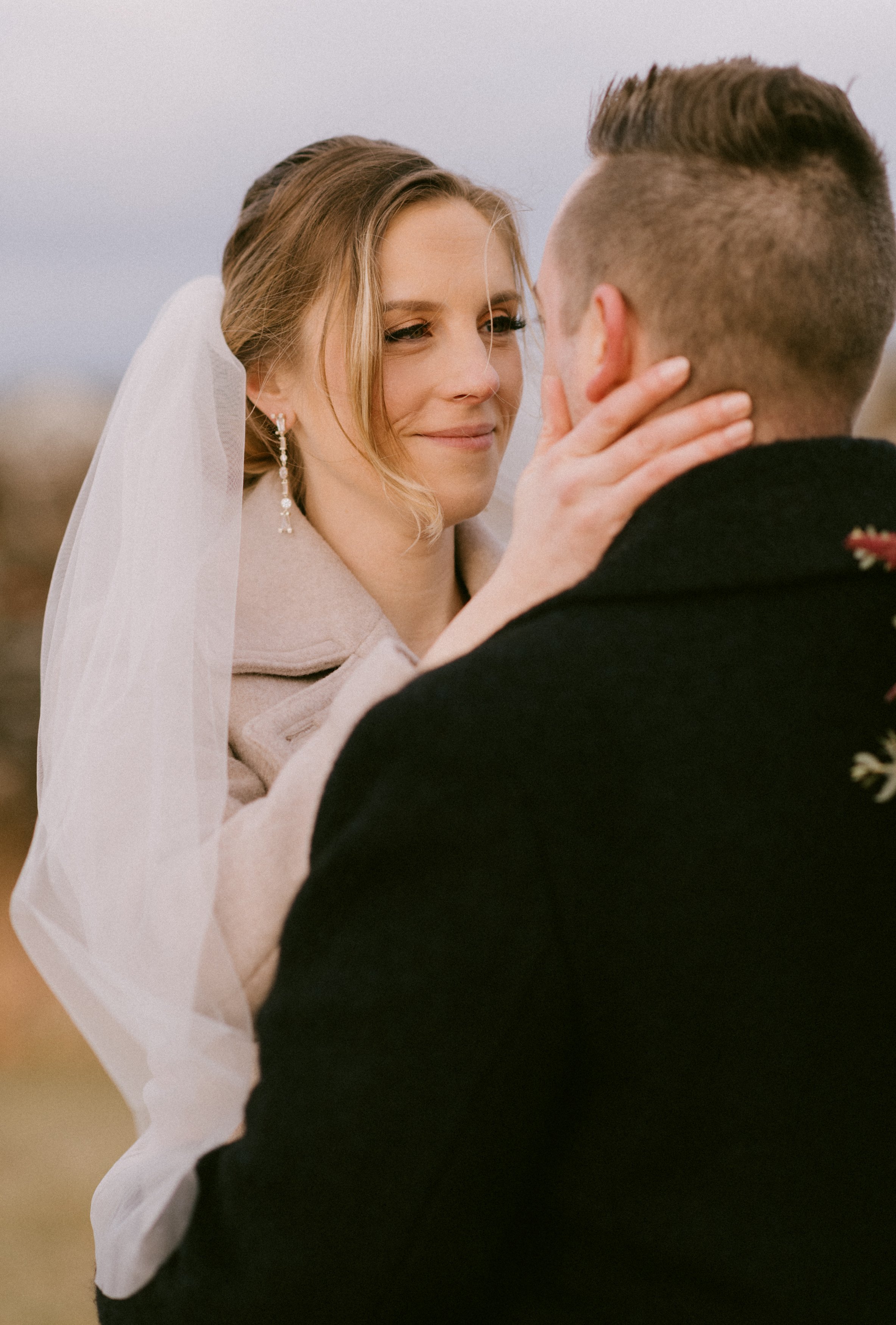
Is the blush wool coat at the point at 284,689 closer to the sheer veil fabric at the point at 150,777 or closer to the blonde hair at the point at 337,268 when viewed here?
the sheer veil fabric at the point at 150,777

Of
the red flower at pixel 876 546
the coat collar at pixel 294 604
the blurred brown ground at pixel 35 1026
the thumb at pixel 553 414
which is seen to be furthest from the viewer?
the blurred brown ground at pixel 35 1026

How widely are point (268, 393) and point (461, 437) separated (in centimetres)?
44

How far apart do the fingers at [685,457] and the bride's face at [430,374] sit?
3.91 feet

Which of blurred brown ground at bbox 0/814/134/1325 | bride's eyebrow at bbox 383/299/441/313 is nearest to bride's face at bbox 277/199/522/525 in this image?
bride's eyebrow at bbox 383/299/441/313

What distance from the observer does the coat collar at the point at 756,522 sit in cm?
118

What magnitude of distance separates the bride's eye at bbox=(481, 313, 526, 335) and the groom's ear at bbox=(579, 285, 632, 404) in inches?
51.0

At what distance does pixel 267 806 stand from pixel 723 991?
2.43 feet

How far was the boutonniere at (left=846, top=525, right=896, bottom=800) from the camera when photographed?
1.04m

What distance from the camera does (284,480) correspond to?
251 cm

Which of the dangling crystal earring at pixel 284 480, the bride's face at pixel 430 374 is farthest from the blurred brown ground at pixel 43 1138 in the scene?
the bride's face at pixel 430 374

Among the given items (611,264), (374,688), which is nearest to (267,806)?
(374,688)

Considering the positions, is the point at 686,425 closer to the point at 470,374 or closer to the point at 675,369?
the point at 675,369

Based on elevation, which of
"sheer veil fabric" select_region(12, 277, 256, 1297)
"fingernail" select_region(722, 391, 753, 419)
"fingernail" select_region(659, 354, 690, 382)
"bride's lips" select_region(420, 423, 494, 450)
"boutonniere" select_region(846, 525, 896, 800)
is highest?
"fingernail" select_region(659, 354, 690, 382)

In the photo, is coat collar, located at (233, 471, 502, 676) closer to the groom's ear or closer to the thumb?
the thumb
